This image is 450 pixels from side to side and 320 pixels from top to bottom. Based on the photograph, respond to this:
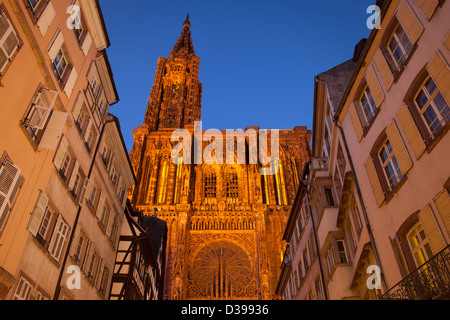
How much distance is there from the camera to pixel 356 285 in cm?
1217

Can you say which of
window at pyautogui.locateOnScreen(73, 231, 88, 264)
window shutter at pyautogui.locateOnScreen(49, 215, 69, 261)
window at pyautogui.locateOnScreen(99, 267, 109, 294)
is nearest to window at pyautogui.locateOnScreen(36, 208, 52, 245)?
window shutter at pyautogui.locateOnScreen(49, 215, 69, 261)

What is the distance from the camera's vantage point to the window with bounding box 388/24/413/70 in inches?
358

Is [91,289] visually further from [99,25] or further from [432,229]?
[432,229]

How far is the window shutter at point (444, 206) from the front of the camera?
696 centimetres

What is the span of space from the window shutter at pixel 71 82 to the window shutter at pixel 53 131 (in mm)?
1247

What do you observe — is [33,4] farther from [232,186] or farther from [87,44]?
[232,186]

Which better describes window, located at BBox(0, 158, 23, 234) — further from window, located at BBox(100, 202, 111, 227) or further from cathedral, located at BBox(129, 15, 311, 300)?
cathedral, located at BBox(129, 15, 311, 300)

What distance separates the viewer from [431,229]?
24.4 ft

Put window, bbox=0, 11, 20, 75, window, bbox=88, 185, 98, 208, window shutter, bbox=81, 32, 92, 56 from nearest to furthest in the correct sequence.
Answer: window, bbox=0, 11, 20, 75, window shutter, bbox=81, 32, 92, 56, window, bbox=88, 185, 98, 208

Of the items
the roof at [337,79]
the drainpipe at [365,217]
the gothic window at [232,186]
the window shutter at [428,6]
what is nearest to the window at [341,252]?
the drainpipe at [365,217]

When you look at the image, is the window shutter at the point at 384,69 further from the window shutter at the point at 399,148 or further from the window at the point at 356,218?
the window at the point at 356,218

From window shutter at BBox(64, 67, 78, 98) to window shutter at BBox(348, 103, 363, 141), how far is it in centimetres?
866

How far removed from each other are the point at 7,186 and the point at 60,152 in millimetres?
2735
